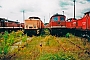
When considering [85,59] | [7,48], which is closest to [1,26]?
[7,48]

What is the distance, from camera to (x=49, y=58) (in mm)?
6367

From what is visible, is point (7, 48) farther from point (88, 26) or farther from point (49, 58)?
point (88, 26)

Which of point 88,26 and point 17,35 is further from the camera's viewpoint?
point 17,35

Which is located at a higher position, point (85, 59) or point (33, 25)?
point (33, 25)

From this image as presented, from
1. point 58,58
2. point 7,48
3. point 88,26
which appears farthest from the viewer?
point 88,26

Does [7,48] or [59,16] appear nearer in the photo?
[7,48]

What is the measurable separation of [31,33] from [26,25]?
128 cm

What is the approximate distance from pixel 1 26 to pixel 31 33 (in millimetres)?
5350

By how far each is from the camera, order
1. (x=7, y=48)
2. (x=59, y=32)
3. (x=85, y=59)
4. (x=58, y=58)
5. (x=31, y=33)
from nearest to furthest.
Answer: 1. (x=58, y=58)
2. (x=85, y=59)
3. (x=7, y=48)
4. (x=59, y=32)
5. (x=31, y=33)

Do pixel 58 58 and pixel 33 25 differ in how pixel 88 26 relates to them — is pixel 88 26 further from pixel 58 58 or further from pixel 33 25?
pixel 58 58

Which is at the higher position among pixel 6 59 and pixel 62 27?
pixel 62 27

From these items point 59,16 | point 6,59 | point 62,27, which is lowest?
point 6,59

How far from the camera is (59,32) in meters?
20.2

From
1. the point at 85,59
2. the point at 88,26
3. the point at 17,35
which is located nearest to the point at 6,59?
the point at 85,59
